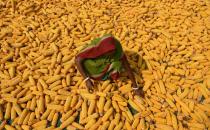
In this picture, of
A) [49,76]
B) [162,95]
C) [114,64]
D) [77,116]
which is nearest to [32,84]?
[49,76]

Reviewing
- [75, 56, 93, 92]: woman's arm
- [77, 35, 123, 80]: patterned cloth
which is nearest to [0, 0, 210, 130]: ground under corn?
[75, 56, 93, 92]: woman's arm

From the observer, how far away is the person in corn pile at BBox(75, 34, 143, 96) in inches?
139

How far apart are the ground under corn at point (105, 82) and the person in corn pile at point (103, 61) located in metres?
0.16

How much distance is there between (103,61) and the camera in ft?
12.4

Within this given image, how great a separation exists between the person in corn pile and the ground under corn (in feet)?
0.51

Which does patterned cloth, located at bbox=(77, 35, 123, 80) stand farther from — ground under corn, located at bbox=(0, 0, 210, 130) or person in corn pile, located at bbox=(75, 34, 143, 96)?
ground under corn, located at bbox=(0, 0, 210, 130)

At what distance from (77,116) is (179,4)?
12.0ft

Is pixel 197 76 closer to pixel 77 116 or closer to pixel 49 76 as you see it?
pixel 77 116

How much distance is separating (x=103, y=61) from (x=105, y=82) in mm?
420

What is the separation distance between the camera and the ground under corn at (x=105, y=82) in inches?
148

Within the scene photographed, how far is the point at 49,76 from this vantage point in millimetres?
4160

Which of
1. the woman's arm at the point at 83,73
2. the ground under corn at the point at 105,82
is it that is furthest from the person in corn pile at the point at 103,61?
the ground under corn at the point at 105,82

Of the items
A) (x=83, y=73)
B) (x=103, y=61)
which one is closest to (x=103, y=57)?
(x=103, y=61)

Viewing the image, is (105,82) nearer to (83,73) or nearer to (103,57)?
(83,73)
